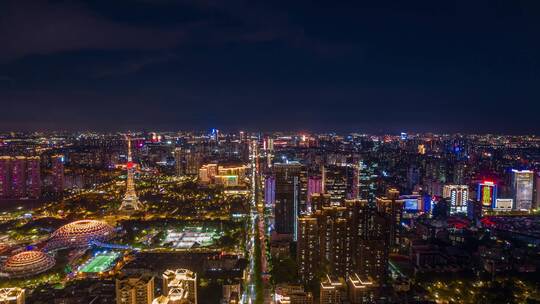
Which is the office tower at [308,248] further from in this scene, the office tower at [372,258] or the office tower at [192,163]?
the office tower at [192,163]

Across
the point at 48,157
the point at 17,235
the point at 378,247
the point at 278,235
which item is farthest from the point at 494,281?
the point at 48,157

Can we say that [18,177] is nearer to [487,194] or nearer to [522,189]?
[487,194]

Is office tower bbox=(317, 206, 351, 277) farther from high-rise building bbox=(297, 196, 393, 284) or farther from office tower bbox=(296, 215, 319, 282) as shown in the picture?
office tower bbox=(296, 215, 319, 282)

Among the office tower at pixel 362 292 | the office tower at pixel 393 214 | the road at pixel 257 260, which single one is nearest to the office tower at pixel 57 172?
the road at pixel 257 260

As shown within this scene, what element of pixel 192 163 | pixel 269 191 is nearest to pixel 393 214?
pixel 269 191

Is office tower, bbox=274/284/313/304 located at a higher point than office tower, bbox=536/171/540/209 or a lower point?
lower

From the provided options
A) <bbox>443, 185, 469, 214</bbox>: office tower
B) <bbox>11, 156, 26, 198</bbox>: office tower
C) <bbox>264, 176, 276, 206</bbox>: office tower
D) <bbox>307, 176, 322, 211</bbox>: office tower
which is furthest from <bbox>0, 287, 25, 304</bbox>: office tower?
<bbox>443, 185, 469, 214</bbox>: office tower
